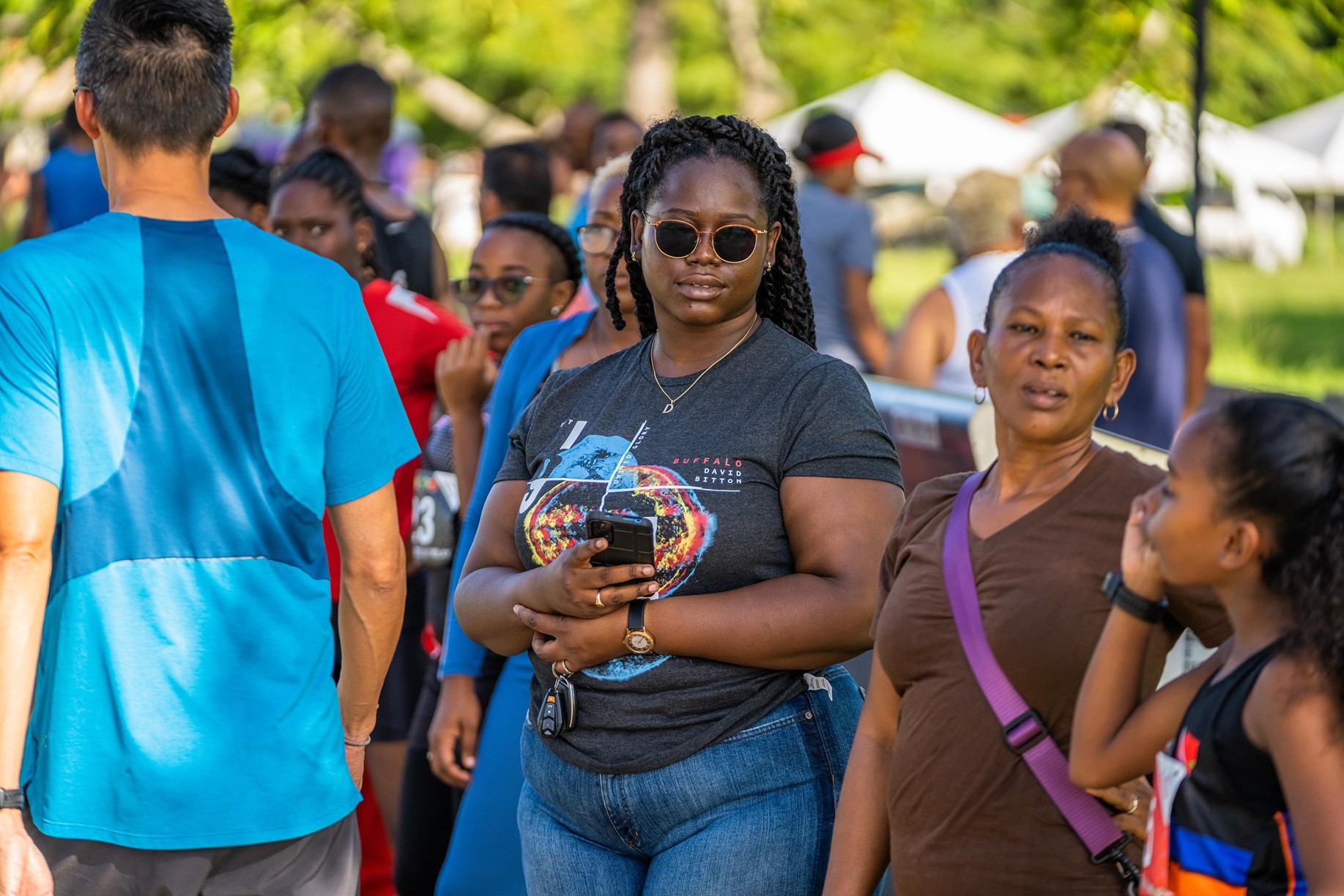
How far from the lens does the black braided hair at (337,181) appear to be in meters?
4.94

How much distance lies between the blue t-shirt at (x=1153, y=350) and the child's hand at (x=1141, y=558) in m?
3.84

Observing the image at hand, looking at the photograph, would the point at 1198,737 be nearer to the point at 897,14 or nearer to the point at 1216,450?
the point at 1216,450

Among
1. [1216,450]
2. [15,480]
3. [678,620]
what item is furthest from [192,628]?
[1216,450]

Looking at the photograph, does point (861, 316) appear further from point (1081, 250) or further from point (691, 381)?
point (1081, 250)

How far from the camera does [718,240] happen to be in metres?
2.86

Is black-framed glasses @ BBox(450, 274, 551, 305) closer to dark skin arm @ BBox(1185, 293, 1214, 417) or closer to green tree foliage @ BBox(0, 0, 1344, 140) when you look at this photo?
dark skin arm @ BBox(1185, 293, 1214, 417)

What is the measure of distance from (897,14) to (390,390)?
1161cm

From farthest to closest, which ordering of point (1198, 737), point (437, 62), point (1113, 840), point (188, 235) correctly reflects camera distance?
point (437, 62)
point (188, 235)
point (1113, 840)
point (1198, 737)

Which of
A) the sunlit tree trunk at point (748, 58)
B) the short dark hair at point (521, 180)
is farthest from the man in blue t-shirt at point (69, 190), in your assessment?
the sunlit tree trunk at point (748, 58)

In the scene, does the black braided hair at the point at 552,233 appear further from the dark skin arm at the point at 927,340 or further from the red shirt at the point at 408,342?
the dark skin arm at the point at 927,340

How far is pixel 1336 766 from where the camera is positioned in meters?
1.99

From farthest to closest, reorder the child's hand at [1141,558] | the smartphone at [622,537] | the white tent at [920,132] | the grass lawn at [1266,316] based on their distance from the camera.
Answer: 1. the white tent at [920,132]
2. the grass lawn at [1266,316]
3. the smartphone at [622,537]
4. the child's hand at [1141,558]

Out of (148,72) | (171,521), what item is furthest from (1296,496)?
(148,72)

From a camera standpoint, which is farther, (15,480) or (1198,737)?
(15,480)
